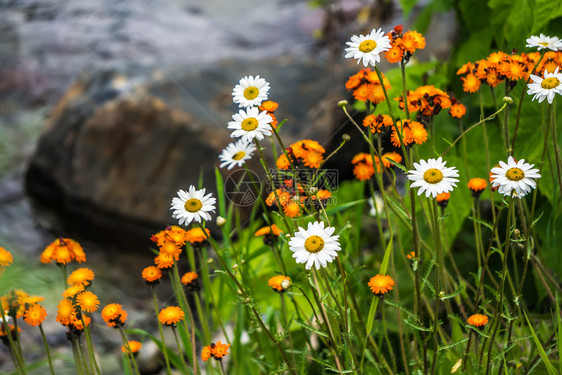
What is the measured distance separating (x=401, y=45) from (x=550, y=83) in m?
0.21

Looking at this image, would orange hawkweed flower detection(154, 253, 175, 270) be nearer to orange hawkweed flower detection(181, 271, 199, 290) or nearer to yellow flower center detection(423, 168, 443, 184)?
orange hawkweed flower detection(181, 271, 199, 290)

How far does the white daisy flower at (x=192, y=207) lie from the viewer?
730 millimetres

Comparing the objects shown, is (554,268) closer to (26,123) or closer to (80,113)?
(80,113)

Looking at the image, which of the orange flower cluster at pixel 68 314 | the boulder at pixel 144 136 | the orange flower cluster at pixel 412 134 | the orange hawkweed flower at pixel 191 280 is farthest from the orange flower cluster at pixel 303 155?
the boulder at pixel 144 136

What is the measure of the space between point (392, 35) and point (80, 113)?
1918mm

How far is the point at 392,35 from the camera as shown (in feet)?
2.56

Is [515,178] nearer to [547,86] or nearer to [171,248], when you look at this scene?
[547,86]

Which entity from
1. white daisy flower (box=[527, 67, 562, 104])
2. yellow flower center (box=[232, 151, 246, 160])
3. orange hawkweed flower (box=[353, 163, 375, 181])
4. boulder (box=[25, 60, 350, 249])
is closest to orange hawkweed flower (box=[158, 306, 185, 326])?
yellow flower center (box=[232, 151, 246, 160])

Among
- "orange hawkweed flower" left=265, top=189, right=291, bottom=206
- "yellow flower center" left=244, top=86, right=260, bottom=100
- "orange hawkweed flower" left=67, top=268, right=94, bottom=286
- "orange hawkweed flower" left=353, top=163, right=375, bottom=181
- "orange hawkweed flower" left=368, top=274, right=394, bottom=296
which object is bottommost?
"orange hawkweed flower" left=368, top=274, right=394, bottom=296

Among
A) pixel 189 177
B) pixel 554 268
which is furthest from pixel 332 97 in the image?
pixel 554 268

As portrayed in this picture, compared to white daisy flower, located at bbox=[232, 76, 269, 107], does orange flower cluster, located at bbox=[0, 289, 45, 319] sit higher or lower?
lower

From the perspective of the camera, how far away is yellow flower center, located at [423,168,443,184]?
0.70 m

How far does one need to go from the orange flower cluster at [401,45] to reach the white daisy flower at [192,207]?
1.03 ft

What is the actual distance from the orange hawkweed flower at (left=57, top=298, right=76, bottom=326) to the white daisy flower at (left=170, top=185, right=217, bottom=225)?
223 millimetres
